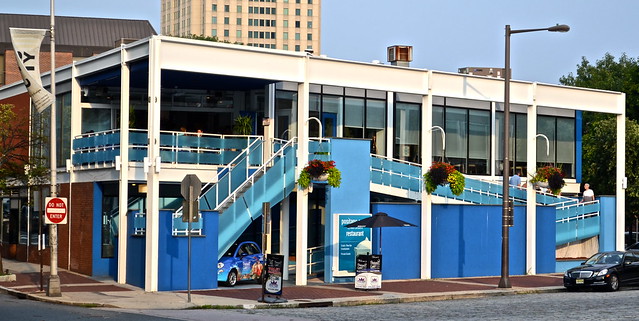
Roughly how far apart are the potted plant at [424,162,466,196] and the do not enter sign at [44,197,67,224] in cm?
1286

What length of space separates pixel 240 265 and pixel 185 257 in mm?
2552

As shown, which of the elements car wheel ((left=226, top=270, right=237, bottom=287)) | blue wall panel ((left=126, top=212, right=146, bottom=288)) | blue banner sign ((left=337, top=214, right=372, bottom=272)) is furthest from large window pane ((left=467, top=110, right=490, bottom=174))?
blue wall panel ((left=126, top=212, right=146, bottom=288))

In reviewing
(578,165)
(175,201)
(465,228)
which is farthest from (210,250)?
(578,165)

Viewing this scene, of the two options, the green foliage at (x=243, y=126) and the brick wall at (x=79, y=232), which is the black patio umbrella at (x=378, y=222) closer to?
the green foliage at (x=243, y=126)

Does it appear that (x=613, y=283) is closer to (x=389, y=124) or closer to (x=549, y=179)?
(x=549, y=179)

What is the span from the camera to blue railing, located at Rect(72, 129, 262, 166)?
33250 mm

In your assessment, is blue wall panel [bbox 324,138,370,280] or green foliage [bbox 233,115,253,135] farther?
green foliage [bbox 233,115,253,135]

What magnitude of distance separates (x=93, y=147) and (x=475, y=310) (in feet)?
53.0

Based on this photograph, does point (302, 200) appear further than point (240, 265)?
Yes

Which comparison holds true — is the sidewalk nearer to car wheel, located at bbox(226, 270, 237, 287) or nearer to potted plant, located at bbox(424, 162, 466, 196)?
car wheel, located at bbox(226, 270, 237, 287)

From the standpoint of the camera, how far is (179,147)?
110 ft

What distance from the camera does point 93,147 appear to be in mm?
35906

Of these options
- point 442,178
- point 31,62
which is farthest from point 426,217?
point 31,62

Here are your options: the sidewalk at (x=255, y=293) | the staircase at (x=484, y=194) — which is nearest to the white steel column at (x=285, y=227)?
the sidewalk at (x=255, y=293)
